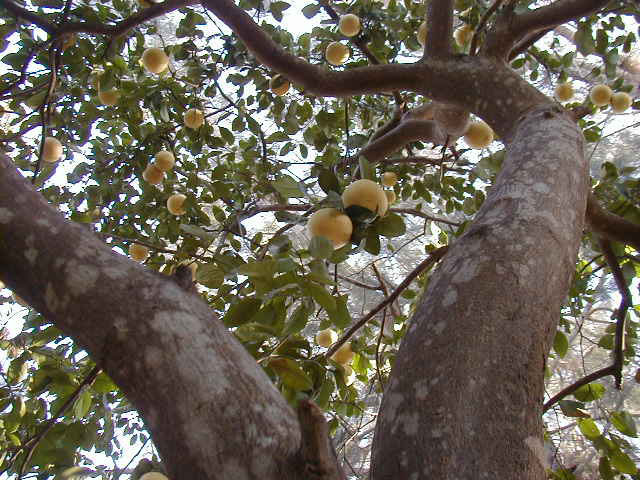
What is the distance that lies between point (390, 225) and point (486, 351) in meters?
0.46

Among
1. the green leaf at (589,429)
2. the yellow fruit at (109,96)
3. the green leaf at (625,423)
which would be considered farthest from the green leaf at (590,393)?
the yellow fruit at (109,96)

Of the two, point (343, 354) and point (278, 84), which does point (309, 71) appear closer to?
point (278, 84)

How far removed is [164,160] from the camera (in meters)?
2.25

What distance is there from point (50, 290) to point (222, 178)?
136 cm

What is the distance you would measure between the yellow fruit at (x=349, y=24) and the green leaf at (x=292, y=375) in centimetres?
168

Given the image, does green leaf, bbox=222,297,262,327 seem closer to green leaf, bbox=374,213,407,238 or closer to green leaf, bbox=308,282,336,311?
green leaf, bbox=308,282,336,311

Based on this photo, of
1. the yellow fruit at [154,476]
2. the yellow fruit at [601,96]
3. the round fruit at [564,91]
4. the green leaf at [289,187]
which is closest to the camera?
the yellow fruit at [154,476]

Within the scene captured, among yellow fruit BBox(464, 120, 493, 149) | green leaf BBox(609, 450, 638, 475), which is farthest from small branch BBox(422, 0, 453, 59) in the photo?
green leaf BBox(609, 450, 638, 475)

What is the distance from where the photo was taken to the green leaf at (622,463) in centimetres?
126

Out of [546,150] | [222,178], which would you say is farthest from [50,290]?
[222,178]

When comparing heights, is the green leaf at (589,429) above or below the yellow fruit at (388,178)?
below

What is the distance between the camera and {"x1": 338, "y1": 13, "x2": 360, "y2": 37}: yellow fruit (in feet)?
7.10

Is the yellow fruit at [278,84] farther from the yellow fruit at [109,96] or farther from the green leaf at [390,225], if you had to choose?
the green leaf at [390,225]

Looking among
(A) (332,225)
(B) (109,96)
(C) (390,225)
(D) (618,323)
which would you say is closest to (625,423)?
(D) (618,323)
